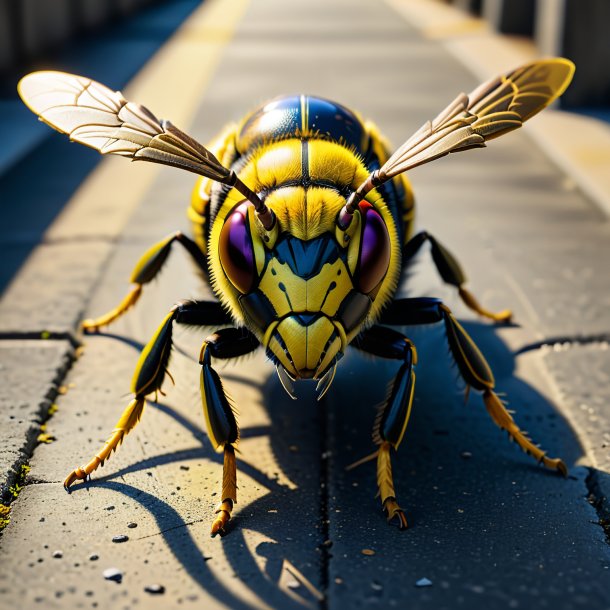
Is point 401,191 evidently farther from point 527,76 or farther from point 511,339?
point 511,339

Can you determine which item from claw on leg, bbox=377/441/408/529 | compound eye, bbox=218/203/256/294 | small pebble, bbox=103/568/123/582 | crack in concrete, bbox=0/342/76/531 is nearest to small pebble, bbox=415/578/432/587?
claw on leg, bbox=377/441/408/529

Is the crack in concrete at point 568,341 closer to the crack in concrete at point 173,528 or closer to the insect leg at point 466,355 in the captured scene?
the insect leg at point 466,355

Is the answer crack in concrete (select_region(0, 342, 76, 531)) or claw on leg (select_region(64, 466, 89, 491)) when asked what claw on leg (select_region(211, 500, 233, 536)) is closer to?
claw on leg (select_region(64, 466, 89, 491))

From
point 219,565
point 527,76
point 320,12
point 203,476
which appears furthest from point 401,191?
point 320,12

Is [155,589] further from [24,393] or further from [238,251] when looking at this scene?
[24,393]

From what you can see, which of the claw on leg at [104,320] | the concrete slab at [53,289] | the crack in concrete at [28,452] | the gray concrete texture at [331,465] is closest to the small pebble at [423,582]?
the gray concrete texture at [331,465]

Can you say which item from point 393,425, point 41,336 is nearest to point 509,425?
point 393,425
